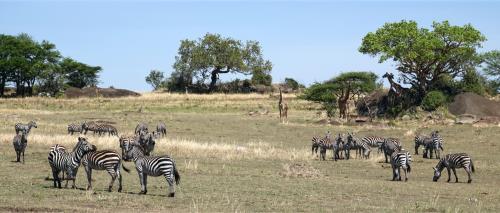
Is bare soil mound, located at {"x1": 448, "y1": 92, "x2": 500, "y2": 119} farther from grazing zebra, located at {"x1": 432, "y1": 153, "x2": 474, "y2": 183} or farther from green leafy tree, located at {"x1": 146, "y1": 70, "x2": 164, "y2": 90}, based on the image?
green leafy tree, located at {"x1": 146, "y1": 70, "x2": 164, "y2": 90}

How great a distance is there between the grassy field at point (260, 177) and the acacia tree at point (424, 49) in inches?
243

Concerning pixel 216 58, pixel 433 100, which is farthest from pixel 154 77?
pixel 433 100

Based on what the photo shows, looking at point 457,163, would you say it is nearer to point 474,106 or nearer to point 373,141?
point 373,141

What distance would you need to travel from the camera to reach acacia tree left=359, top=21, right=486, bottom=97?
5572cm

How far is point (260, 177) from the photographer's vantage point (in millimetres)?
24266

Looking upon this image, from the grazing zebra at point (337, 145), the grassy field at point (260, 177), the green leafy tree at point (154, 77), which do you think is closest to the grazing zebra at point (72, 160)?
the grassy field at point (260, 177)

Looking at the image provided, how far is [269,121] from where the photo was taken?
53969 millimetres

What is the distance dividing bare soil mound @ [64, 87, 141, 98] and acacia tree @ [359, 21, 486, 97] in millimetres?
38734

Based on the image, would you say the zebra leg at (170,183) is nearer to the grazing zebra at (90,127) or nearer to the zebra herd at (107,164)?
the zebra herd at (107,164)

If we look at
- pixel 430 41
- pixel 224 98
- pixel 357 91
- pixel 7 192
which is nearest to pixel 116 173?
pixel 7 192

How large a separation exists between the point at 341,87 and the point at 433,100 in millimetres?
8770

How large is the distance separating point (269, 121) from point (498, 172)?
26.9 metres

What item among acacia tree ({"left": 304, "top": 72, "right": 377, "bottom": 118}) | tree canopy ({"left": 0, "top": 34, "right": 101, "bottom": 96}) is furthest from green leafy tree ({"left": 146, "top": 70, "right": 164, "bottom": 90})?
acacia tree ({"left": 304, "top": 72, "right": 377, "bottom": 118})

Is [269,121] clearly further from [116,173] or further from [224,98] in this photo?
[116,173]
